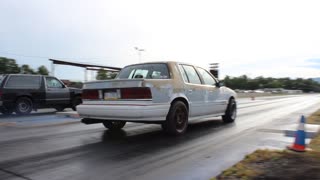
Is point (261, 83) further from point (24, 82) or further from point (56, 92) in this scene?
point (24, 82)

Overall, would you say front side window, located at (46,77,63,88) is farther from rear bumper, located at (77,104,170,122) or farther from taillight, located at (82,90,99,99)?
rear bumper, located at (77,104,170,122)

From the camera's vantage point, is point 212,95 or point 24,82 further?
point 24,82

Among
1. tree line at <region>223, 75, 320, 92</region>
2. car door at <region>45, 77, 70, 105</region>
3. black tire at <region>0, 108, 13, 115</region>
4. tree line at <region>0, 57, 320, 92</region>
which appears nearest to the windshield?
car door at <region>45, 77, 70, 105</region>

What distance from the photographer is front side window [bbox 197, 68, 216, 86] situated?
979 centimetres

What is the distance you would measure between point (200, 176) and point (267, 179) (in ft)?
2.91

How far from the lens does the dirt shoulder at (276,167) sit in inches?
176

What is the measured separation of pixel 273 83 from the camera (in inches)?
6324

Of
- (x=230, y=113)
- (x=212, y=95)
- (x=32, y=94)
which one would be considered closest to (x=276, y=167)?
(x=212, y=95)

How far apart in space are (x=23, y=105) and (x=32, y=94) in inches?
24.8

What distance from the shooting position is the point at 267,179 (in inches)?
174

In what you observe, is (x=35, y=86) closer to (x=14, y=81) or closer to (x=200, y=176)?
(x=14, y=81)

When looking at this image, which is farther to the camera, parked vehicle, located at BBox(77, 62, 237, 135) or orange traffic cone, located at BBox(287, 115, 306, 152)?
parked vehicle, located at BBox(77, 62, 237, 135)

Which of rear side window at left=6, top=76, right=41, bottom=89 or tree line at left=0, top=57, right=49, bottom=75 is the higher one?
tree line at left=0, top=57, right=49, bottom=75

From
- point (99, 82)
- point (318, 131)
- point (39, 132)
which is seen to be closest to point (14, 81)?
point (39, 132)
